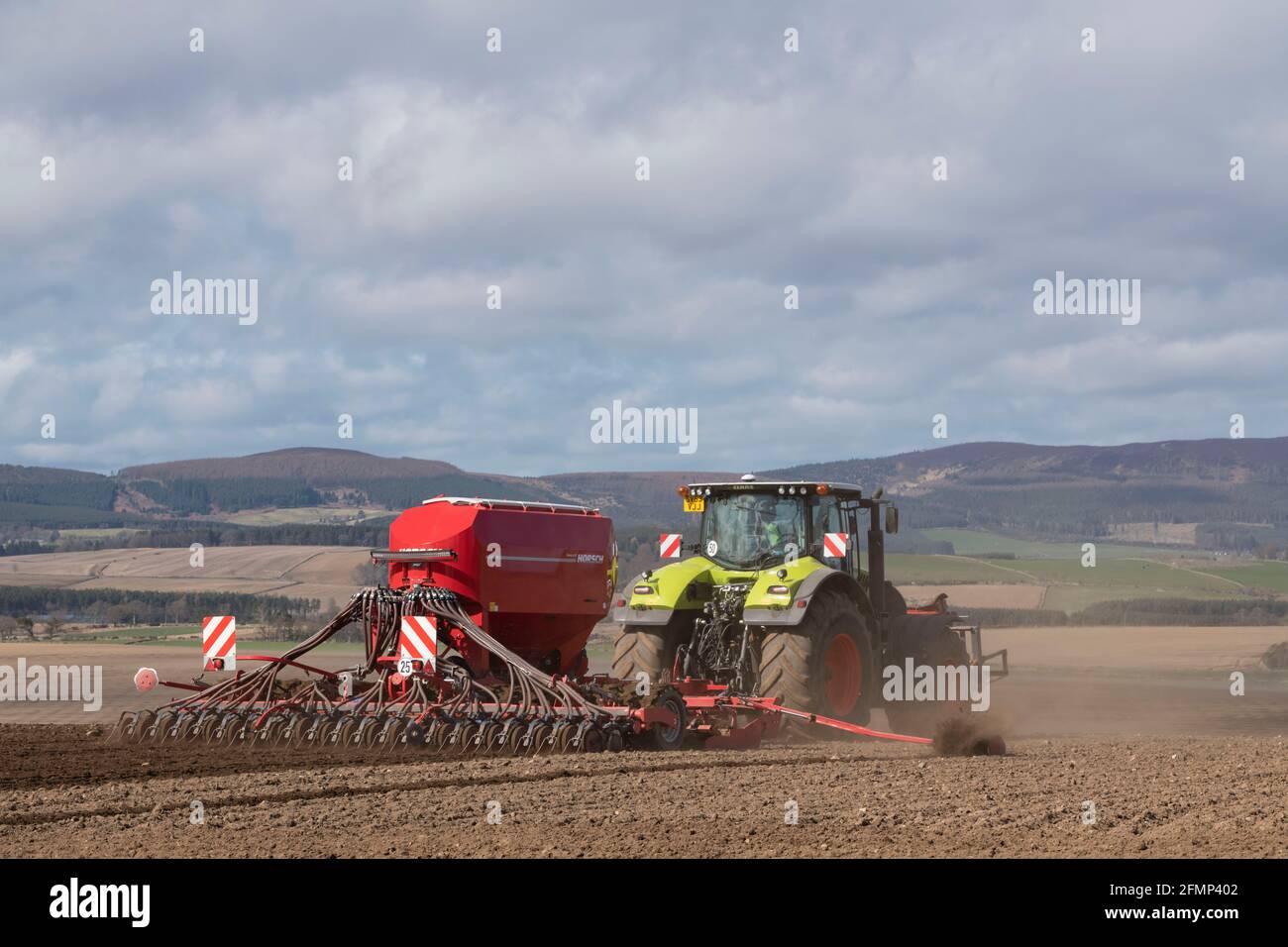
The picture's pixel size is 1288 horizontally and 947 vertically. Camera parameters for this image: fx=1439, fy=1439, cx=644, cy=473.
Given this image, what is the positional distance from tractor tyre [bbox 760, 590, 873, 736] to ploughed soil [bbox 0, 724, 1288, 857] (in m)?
1.23

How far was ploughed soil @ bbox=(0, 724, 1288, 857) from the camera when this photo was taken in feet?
24.4

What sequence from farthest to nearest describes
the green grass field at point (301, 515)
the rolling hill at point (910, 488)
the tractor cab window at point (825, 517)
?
the rolling hill at point (910, 488) < the green grass field at point (301, 515) < the tractor cab window at point (825, 517)

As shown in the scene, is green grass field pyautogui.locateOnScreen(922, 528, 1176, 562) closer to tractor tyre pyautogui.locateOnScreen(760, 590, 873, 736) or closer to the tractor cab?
the tractor cab

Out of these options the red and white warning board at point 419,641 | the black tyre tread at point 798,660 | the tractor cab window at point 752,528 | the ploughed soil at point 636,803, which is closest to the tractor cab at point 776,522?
the tractor cab window at point 752,528

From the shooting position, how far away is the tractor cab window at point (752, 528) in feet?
49.5

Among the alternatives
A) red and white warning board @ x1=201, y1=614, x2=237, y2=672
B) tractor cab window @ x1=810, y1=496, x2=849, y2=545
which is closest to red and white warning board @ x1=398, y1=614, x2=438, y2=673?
red and white warning board @ x1=201, y1=614, x2=237, y2=672

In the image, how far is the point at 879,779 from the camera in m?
10.4

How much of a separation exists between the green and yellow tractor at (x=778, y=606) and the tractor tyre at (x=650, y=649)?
0.5 inches

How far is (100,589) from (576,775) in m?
56.3

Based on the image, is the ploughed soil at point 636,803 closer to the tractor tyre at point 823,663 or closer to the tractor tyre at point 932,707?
the tractor tyre at point 823,663

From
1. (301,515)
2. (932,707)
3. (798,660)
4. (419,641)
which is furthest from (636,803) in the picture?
(301,515)
